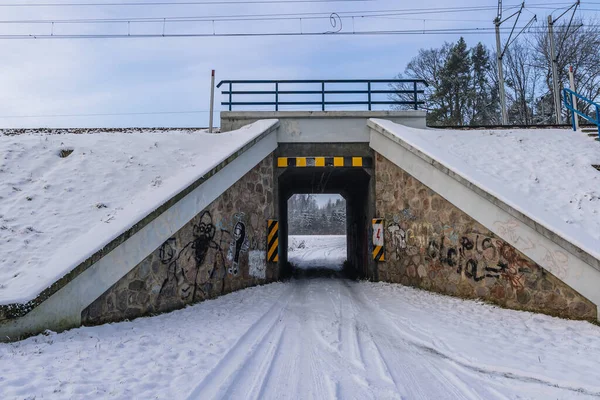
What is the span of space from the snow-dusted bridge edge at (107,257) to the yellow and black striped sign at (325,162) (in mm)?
3439

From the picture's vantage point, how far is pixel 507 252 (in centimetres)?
763

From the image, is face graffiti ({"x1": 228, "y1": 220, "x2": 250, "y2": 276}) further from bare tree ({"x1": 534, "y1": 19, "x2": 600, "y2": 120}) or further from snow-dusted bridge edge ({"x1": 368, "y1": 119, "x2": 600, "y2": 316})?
bare tree ({"x1": 534, "y1": 19, "x2": 600, "y2": 120})

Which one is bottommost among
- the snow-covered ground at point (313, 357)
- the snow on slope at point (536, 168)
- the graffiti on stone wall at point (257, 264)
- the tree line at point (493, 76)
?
the snow-covered ground at point (313, 357)

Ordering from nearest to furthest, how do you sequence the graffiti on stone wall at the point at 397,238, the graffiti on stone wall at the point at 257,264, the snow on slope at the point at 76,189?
the snow on slope at the point at 76,189
the graffiti on stone wall at the point at 257,264
the graffiti on stone wall at the point at 397,238

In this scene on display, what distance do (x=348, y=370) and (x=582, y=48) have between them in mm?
35072

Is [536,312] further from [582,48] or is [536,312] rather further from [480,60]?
[480,60]

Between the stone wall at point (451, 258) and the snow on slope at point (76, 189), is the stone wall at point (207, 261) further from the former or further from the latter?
the stone wall at point (451, 258)

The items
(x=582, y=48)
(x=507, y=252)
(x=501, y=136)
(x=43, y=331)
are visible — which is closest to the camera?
(x=43, y=331)

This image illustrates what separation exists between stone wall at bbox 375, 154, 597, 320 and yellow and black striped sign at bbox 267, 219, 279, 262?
128 inches

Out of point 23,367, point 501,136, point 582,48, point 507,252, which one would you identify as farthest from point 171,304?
point 582,48

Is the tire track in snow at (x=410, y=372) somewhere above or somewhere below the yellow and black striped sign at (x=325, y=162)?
below

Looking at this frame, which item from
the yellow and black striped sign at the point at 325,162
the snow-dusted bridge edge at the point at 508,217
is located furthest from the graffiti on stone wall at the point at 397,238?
the yellow and black striped sign at the point at 325,162

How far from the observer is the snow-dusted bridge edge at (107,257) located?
5.01 m

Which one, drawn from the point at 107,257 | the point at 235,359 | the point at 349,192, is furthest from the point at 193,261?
the point at 349,192
